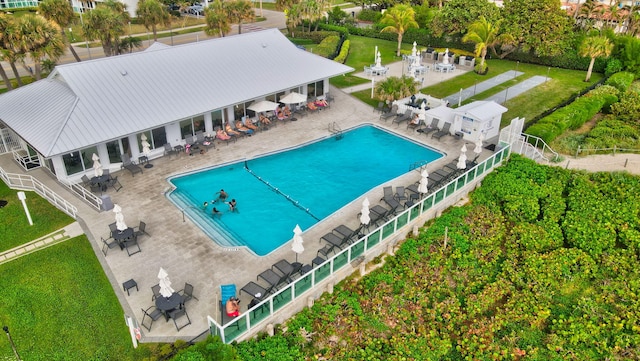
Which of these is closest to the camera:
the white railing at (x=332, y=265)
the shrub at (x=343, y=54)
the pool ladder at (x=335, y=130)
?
the white railing at (x=332, y=265)

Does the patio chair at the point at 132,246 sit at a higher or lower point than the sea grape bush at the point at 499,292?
higher

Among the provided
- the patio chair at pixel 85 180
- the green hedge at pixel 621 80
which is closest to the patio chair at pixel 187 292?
the patio chair at pixel 85 180

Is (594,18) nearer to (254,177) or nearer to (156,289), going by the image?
(254,177)

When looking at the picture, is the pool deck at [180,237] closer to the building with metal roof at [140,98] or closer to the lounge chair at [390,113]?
the building with metal roof at [140,98]

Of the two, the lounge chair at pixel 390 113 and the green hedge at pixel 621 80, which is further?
the green hedge at pixel 621 80

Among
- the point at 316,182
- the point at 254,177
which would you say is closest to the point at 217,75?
the point at 254,177

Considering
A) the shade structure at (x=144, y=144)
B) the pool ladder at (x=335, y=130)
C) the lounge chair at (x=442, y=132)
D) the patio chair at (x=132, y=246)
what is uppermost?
the shade structure at (x=144, y=144)
